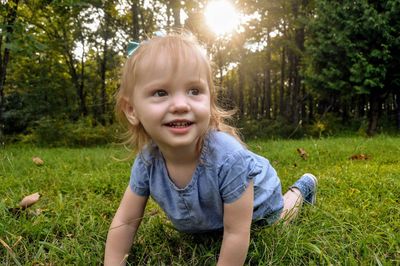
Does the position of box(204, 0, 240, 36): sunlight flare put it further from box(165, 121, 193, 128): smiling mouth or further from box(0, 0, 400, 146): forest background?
box(165, 121, 193, 128): smiling mouth

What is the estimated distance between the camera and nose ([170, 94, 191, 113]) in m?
1.46

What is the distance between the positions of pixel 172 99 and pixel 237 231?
630 mm

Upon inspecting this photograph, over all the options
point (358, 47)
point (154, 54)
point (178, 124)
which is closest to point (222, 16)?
point (358, 47)

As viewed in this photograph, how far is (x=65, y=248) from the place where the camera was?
1839mm

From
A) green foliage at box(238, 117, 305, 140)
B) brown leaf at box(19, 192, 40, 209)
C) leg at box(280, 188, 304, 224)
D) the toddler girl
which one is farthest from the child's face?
green foliage at box(238, 117, 305, 140)

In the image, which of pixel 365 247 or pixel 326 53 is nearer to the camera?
pixel 365 247

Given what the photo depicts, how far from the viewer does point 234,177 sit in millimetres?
1619

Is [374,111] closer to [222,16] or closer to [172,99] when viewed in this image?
[222,16]

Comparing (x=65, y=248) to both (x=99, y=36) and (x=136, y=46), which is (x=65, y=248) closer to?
(x=136, y=46)

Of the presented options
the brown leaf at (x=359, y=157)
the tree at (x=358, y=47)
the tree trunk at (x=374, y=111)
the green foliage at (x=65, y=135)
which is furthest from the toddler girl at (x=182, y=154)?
the tree trunk at (x=374, y=111)

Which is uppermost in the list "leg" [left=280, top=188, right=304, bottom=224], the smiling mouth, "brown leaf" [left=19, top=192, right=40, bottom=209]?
the smiling mouth

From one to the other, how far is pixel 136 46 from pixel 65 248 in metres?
1.04

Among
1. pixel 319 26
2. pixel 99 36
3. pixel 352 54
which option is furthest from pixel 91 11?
pixel 352 54

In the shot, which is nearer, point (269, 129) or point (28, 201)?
point (28, 201)
